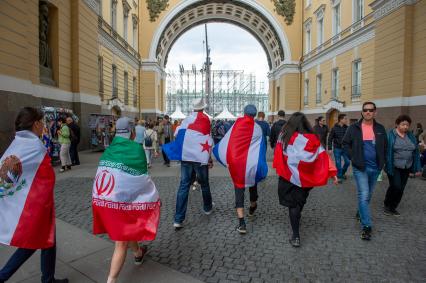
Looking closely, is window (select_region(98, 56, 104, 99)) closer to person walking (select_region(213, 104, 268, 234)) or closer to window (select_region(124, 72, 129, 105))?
window (select_region(124, 72, 129, 105))

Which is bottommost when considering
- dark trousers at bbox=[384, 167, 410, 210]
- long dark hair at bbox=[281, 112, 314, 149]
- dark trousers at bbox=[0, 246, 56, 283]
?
dark trousers at bbox=[0, 246, 56, 283]

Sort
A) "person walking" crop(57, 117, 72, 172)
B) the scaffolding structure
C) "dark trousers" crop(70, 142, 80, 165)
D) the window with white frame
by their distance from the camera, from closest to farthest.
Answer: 1. "person walking" crop(57, 117, 72, 172)
2. "dark trousers" crop(70, 142, 80, 165)
3. the window with white frame
4. the scaffolding structure

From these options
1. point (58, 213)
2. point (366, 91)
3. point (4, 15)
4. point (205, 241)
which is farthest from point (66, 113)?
point (366, 91)

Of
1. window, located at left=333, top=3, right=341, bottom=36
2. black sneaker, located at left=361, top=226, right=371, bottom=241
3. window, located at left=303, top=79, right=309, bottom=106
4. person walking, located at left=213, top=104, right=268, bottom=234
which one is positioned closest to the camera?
black sneaker, located at left=361, top=226, right=371, bottom=241

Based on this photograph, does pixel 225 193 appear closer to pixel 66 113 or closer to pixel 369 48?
pixel 66 113

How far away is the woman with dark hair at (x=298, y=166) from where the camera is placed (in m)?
4.26

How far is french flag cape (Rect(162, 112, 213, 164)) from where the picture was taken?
505 cm

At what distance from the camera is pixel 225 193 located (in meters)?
7.30

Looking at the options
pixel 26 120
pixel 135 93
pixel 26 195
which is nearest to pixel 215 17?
pixel 135 93

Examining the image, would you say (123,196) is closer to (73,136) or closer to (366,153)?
(366,153)

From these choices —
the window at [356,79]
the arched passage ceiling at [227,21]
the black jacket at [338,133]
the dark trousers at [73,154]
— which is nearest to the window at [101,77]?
the dark trousers at [73,154]

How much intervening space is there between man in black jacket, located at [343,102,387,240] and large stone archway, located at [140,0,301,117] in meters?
26.1

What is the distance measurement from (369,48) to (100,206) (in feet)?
60.7

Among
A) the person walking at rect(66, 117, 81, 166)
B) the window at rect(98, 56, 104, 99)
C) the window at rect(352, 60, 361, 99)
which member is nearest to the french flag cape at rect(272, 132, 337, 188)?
the person walking at rect(66, 117, 81, 166)
